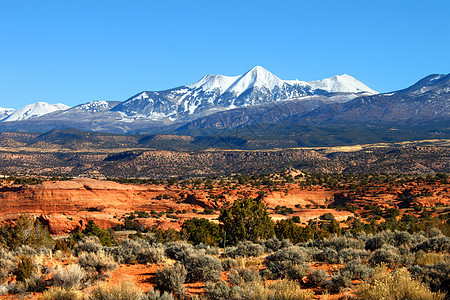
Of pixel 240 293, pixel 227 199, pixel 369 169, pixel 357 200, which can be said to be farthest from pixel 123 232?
pixel 369 169

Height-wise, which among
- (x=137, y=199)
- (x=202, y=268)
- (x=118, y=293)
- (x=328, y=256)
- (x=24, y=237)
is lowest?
(x=137, y=199)

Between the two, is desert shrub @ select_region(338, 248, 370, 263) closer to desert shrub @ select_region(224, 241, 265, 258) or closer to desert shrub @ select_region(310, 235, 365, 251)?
desert shrub @ select_region(310, 235, 365, 251)

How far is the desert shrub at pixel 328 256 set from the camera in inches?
522

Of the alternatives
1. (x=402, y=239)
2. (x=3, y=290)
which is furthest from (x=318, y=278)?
(x=3, y=290)

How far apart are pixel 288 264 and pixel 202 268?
230 cm

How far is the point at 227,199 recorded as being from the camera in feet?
169

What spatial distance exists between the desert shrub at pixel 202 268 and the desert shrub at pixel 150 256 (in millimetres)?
1532

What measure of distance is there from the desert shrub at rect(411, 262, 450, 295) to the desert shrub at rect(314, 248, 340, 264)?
3.08m

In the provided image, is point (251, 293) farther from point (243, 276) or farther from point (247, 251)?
point (247, 251)

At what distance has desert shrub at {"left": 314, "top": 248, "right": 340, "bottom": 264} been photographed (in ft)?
43.5

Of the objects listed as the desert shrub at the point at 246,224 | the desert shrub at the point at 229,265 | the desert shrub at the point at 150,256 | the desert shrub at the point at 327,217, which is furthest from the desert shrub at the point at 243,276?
the desert shrub at the point at 327,217

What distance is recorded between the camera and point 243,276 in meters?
11.2

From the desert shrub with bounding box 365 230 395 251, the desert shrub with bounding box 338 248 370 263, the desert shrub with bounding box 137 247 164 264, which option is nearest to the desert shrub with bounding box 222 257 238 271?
the desert shrub with bounding box 137 247 164 264

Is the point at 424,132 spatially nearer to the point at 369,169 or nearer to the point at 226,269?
the point at 369,169
